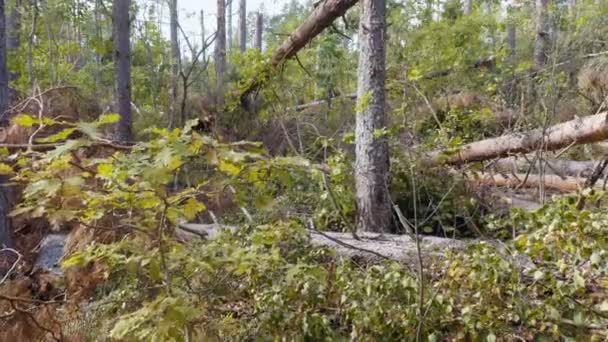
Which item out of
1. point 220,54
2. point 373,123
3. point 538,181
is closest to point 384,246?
point 373,123

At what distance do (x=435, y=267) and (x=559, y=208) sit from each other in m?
0.90

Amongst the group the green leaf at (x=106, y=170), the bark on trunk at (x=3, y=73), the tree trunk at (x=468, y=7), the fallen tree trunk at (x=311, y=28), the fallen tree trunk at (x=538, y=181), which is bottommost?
the fallen tree trunk at (x=538, y=181)

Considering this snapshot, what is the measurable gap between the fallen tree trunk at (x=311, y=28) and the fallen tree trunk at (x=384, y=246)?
2677mm

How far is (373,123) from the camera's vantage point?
170 inches

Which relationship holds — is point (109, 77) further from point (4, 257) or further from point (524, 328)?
point (524, 328)

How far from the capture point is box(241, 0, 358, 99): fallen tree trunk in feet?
17.1

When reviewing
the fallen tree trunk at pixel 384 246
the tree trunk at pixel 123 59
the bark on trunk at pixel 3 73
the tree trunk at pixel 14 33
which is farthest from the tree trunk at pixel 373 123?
the tree trunk at pixel 14 33

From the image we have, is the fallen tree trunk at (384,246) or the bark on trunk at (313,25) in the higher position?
the bark on trunk at (313,25)

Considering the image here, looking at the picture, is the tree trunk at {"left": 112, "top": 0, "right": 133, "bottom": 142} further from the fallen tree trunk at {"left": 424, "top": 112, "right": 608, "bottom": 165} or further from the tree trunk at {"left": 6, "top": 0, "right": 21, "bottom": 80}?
the fallen tree trunk at {"left": 424, "top": 112, "right": 608, "bottom": 165}

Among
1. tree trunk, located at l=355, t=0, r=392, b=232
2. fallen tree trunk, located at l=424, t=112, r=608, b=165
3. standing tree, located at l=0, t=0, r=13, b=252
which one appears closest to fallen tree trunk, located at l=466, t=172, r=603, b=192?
fallen tree trunk, located at l=424, t=112, r=608, b=165

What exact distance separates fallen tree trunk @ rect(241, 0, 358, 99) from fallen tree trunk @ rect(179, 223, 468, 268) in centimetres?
268

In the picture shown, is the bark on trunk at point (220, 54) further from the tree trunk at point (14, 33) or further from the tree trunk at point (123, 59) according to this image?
the tree trunk at point (14, 33)

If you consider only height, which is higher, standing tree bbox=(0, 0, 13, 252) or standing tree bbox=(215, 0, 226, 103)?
standing tree bbox=(215, 0, 226, 103)

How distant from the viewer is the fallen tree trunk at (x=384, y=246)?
9.46ft
